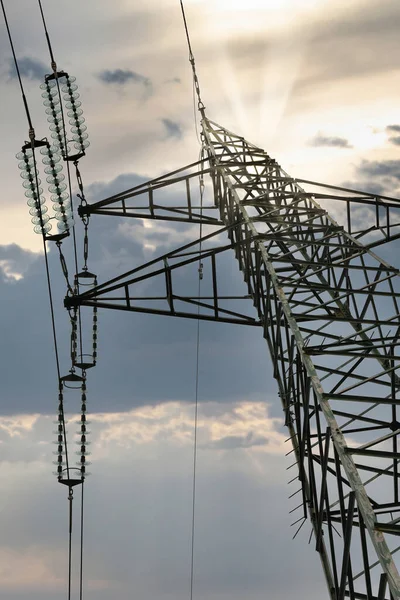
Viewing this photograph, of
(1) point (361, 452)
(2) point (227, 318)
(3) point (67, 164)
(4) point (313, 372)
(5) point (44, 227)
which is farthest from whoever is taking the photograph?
(3) point (67, 164)

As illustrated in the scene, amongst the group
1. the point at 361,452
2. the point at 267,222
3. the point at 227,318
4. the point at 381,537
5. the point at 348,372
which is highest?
the point at 267,222

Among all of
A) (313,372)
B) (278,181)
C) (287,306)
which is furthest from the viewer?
(278,181)

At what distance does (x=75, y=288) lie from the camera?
2892 centimetres

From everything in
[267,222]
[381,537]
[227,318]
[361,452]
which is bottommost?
[381,537]

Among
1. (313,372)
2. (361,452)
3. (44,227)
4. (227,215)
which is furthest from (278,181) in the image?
(361,452)

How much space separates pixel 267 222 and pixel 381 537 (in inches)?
588

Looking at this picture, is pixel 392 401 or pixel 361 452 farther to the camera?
pixel 392 401

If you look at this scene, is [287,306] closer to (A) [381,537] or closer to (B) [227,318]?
(B) [227,318]

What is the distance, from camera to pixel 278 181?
104 ft

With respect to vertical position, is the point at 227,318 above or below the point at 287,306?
above

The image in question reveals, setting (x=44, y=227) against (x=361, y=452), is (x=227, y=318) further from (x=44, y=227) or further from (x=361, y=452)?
(x=361, y=452)

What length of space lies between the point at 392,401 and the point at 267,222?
11696 mm

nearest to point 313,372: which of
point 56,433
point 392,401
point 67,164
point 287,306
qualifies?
point 392,401

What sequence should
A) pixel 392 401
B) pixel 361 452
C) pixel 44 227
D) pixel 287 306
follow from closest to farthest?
1. pixel 361 452
2. pixel 392 401
3. pixel 287 306
4. pixel 44 227
